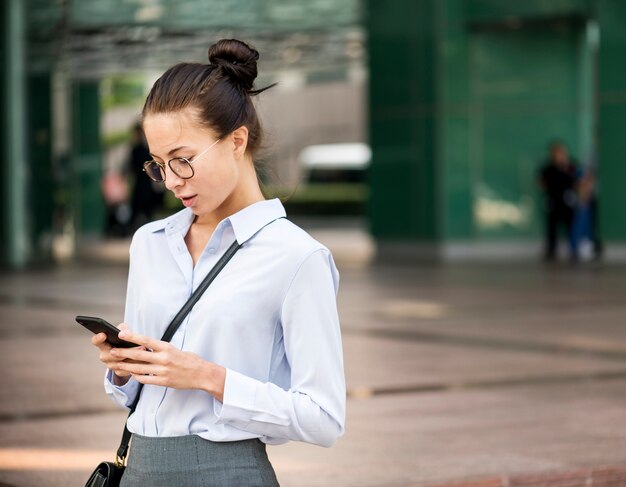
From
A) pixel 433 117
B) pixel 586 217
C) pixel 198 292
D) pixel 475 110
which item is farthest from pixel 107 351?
pixel 475 110

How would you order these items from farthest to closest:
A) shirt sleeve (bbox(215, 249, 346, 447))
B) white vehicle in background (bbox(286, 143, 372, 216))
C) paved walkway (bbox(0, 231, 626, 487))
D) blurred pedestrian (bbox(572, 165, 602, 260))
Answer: white vehicle in background (bbox(286, 143, 372, 216)) < blurred pedestrian (bbox(572, 165, 602, 260)) < paved walkway (bbox(0, 231, 626, 487)) < shirt sleeve (bbox(215, 249, 346, 447))

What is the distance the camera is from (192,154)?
252 cm

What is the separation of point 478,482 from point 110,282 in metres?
13.1

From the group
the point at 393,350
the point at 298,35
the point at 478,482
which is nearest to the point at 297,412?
the point at 478,482

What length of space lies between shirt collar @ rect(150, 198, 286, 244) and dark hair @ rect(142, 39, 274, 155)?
121 mm

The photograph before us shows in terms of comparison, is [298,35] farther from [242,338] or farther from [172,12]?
[242,338]

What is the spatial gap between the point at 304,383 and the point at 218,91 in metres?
0.58

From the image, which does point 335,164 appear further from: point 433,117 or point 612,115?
point 612,115

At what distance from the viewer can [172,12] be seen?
1033 inches

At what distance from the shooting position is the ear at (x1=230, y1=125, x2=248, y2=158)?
8.48 ft

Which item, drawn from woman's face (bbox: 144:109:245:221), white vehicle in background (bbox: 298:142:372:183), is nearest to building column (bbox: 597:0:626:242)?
woman's face (bbox: 144:109:245:221)

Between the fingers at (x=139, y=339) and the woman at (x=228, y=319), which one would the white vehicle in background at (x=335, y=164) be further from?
the fingers at (x=139, y=339)

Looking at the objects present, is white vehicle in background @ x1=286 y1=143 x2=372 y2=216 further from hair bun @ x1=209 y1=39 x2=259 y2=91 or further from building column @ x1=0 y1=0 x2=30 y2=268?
hair bun @ x1=209 y1=39 x2=259 y2=91

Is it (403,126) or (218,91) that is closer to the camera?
(218,91)
